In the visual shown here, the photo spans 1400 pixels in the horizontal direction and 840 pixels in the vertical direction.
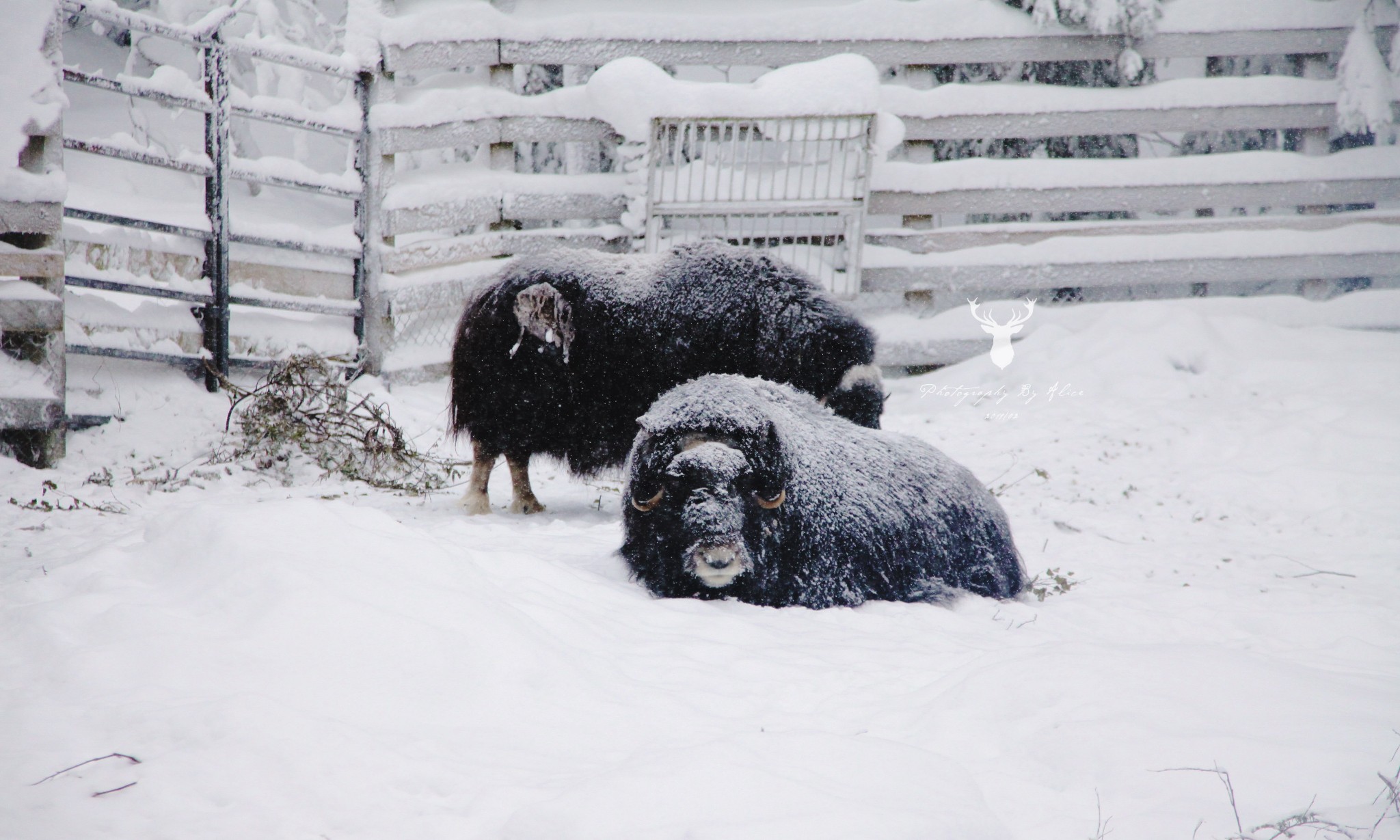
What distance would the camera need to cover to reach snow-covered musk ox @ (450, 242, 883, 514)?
5.11m

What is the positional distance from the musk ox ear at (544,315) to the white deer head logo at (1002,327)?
4814mm

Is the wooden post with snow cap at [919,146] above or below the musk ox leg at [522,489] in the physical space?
above

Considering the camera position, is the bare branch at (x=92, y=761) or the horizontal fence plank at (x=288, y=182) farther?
the horizontal fence plank at (x=288, y=182)

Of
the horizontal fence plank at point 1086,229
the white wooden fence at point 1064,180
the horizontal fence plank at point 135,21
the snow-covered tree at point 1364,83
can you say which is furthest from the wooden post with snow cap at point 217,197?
the snow-covered tree at point 1364,83

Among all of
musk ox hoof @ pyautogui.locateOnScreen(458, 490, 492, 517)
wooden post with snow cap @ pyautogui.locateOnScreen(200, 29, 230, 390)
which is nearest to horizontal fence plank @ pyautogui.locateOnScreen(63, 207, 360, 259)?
wooden post with snow cap @ pyautogui.locateOnScreen(200, 29, 230, 390)

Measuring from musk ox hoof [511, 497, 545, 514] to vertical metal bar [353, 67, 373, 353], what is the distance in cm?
271

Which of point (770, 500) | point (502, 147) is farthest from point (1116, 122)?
point (770, 500)

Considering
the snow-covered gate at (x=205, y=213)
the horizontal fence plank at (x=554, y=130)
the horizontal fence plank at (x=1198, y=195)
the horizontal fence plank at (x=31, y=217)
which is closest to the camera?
the horizontal fence plank at (x=31, y=217)

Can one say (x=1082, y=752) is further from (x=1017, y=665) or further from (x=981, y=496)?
(x=981, y=496)

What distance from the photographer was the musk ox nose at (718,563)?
11.7 feet

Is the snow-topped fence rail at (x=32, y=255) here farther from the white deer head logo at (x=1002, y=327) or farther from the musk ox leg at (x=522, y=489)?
the white deer head logo at (x=1002, y=327)

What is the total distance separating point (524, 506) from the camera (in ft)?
17.7

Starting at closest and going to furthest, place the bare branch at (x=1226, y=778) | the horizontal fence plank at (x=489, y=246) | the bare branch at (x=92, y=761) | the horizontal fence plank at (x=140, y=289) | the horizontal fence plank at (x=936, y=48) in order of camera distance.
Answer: the bare branch at (x=92, y=761)
the bare branch at (x=1226, y=778)
the horizontal fence plank at (x=140, y=289)
the horizontal fence plank at (x=489, y=246)
the horizontal fence plank at (x=936, y=48)

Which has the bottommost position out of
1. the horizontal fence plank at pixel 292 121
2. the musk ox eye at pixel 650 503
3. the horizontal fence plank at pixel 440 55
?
the musk ox eye at pixel 650 503
